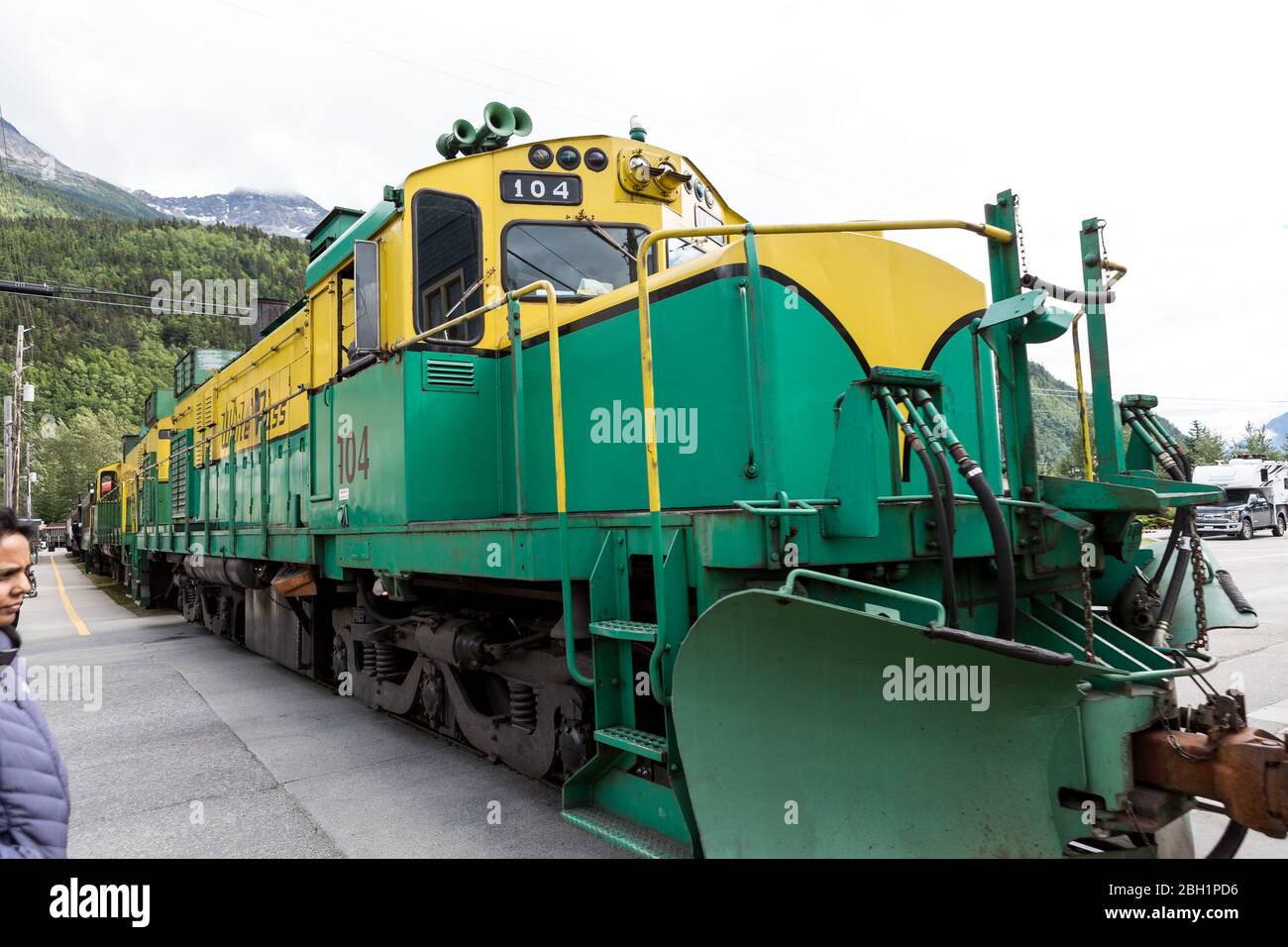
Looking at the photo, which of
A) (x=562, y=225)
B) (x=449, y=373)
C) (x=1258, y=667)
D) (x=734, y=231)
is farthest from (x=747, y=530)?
(x=1258, y=667)

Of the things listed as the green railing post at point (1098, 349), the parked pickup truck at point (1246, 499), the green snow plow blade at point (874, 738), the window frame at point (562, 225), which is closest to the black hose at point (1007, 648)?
the green snow plow blade at point (874, 738)

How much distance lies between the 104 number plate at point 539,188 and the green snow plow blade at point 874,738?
2983 mm

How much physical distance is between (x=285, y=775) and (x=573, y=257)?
3.50m

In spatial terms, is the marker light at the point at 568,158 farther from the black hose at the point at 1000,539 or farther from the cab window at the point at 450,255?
the black hose at the point at 1000,539

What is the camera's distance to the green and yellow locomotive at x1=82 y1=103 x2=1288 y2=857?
228cm

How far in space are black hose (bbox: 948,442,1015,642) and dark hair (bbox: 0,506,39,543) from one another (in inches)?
97.9

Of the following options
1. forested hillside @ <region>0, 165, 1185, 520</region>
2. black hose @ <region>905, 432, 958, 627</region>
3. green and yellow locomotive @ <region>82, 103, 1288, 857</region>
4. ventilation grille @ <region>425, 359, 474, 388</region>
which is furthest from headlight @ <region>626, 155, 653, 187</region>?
forested hillside @ <region>0, 165, 1185, 520</region>

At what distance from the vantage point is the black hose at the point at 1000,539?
2.35 meters

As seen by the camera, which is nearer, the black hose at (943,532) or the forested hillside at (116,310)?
the black hose at (943,532)

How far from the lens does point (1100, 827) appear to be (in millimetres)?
2295

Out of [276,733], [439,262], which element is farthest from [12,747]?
[276,733]

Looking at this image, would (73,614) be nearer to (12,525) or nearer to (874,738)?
(12,525)

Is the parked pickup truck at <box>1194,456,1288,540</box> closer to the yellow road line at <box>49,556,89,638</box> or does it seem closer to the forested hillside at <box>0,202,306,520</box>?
the yellow road line at <box>49,556,89,638</box>

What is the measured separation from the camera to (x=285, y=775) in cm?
470
